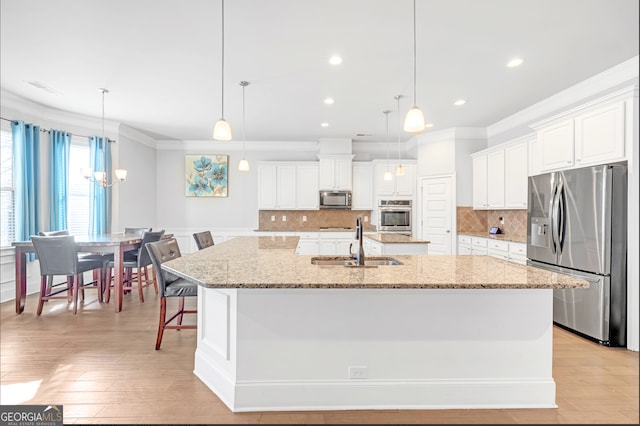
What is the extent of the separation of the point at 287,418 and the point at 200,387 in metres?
0.72

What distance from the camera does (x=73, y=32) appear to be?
276 cm

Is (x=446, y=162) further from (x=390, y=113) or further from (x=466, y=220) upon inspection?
(x=390, y=113)

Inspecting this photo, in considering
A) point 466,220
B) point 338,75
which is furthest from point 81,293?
point 466,220

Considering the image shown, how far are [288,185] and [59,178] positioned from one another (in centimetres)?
377

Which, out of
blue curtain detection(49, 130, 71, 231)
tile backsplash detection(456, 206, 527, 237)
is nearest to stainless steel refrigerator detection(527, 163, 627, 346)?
tile backsplash detection(456, 206, 527, 237)

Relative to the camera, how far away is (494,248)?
15.2 feet

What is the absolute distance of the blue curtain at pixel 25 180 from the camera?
4355 mm

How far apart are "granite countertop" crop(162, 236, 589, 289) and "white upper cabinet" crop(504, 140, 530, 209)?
2563 mm

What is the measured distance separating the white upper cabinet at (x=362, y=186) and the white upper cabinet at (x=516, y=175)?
8.61 feet

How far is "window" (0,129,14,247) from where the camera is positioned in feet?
14.0

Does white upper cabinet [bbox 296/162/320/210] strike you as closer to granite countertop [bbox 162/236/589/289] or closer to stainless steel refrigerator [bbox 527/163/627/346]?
stainless steel refrigerator [bbox 527/163/627/346]

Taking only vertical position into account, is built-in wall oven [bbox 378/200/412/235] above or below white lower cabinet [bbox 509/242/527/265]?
above

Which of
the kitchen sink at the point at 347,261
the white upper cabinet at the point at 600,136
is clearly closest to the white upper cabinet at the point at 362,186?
the white upper cabinet at the point at 600,136

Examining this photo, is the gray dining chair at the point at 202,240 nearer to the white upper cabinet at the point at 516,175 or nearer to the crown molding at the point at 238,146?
the crown molding at the point at 238,146
